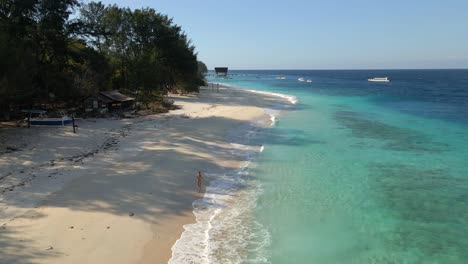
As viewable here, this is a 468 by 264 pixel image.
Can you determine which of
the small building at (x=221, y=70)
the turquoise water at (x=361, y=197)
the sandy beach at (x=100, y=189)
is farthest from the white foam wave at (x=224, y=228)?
the small building at (x=221, y=70)

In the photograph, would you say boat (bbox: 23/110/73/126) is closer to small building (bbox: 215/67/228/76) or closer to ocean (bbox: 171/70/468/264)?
ocean (bbox: 171/70/468/264)

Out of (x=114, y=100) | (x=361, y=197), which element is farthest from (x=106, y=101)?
(x=361, y=197)

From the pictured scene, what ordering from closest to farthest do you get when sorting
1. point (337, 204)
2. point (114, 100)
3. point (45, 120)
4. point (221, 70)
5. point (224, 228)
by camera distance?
point (224, 228) → point (337, 204) → point (45, 120) → point (114, 100) → point (221, 70)

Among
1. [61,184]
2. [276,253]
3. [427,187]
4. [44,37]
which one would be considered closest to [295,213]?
[276,253]

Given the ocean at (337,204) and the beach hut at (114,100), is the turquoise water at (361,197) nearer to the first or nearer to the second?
the ocean at (337,204)

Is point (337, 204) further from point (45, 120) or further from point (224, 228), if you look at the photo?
point (45, 120)

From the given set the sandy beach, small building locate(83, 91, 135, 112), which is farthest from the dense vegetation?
the sandy beach
